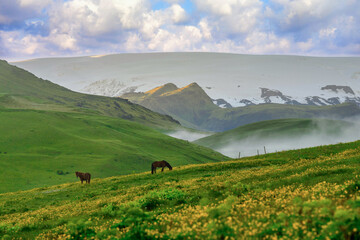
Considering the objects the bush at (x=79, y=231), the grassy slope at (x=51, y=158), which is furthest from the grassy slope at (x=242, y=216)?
the grassy slope at (x=51, y=158)

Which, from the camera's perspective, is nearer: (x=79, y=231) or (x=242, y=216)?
(x=242, y=216)

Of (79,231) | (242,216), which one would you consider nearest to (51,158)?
(79,231)

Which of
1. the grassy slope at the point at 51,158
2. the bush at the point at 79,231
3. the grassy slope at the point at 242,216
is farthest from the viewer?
the grassy slope at the point at 51,158

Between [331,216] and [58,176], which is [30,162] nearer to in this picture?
[58,176]

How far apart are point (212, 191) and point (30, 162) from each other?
13902 centimetres

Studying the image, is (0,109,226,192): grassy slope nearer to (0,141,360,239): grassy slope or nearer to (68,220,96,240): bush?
(0,141,360,239): grassy slope

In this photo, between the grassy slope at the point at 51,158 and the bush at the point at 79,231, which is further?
the grassy slope at the point at 51,158

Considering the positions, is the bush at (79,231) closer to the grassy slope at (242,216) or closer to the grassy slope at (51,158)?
the grassy slope at (242,216)

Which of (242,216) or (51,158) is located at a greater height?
(242,216)

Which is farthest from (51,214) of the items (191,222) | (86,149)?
(86,149)

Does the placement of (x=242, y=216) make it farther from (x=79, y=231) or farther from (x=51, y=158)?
(x=51, y=158)

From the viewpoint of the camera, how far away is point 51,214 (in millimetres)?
28859

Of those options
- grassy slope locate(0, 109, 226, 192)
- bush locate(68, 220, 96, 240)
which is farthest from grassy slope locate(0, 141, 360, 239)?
grassy slope locate(0, 109, 226, 192)

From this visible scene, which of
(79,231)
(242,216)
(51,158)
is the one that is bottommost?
(51,158)
